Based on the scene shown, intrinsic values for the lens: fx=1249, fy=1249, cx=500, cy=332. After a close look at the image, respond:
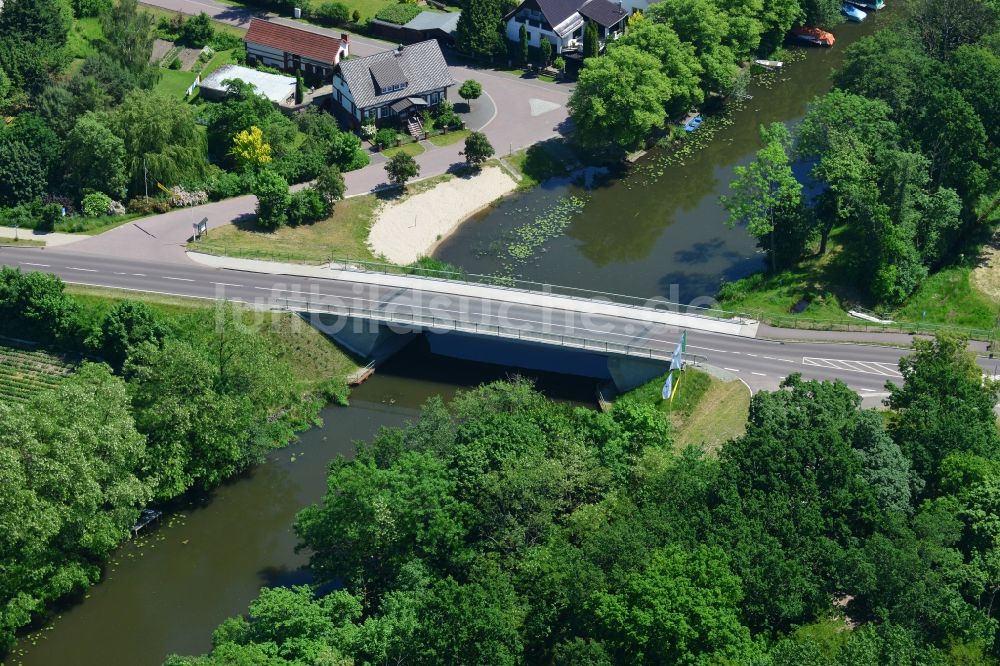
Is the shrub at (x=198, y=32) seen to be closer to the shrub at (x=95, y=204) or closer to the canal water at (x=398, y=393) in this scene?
the shrub at (x=95, y=204)

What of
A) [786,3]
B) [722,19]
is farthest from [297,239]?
[786,3]

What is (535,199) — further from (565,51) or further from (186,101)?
(186,101)

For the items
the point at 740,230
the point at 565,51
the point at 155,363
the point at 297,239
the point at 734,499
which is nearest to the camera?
the point at 734,499

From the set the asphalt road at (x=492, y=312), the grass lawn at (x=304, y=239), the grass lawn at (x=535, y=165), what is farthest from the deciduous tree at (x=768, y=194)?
the grass lawn at (x=304, y=239)

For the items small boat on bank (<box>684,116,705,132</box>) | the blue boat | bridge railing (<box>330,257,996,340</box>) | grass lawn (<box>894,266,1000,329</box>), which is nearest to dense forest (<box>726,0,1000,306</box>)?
grass lawn (<box>894,266,1000,329</box>)

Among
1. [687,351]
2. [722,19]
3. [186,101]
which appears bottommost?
[687,351]

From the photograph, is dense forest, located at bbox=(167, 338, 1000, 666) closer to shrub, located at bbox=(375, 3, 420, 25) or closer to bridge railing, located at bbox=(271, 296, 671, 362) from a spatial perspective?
bridge railing, located at bbox=(271, 296, 671, 362)
